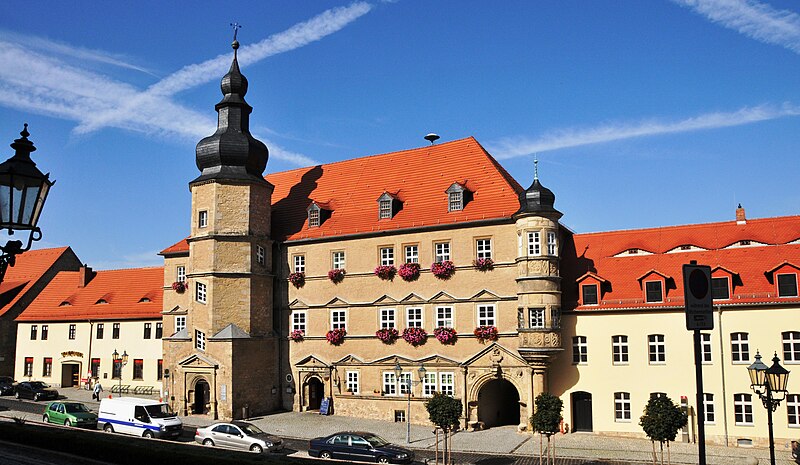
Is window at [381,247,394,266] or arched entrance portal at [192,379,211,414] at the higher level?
window at [381,247,394,266]

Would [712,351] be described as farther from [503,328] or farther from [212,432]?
[212,432]

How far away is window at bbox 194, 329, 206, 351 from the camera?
40.3m

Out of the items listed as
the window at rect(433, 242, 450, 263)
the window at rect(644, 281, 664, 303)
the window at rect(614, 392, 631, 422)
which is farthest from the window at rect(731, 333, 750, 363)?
the window at rect(433, 242, 450, 263)

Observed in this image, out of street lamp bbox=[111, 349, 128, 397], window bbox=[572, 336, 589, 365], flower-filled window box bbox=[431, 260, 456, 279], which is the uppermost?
flower-filled window box bbox=[431, 260, 456, 279]

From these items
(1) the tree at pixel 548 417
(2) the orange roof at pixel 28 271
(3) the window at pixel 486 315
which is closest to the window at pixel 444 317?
(3) the window at pixel 486 315

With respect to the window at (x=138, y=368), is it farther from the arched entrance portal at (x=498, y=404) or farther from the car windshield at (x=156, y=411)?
the arched entrance portal at (x=498, y=404)

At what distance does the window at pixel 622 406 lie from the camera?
3441 cm

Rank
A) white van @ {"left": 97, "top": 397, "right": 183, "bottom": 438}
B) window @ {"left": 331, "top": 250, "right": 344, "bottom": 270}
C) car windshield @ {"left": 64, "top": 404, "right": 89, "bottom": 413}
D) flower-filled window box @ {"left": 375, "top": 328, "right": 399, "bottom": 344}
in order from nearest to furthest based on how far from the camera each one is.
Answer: white van @ {"left": 97, "top": 397, "right": 183, "bottom": 438} → car windshield @ {"left": 64, "top": 404, "right": 89, "bottom": 413} → flower-filled window box @ {"left": 375, "top": 328, "right": 399, "bottom": 344} → window @ {"left": 331, "top": 250, "right": 344, "bottom": 270}

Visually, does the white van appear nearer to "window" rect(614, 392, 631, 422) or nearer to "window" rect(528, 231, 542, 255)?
"window" rect(528, 231, 542, 255)

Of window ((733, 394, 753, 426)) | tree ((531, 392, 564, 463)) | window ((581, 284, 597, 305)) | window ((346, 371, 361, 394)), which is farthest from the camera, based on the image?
window ((346, 371, 361, 394))

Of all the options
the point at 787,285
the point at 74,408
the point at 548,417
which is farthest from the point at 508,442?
the point at 74,408

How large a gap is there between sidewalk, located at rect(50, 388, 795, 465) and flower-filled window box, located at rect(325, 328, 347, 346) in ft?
13.6

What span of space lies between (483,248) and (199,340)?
16814 mm

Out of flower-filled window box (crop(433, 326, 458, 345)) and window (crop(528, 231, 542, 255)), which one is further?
flower-filled window box (crop(433, 326, 458, 345))
